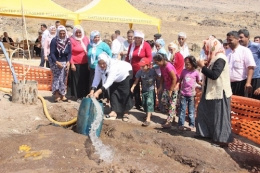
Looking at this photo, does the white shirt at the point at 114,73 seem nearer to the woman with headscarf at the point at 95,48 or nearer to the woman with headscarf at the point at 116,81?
the woman with headscarf at the point at 116,81

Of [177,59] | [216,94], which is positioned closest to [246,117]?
[216,94]

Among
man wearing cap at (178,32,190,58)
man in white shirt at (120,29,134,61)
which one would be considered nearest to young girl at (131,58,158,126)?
man wearing cap at (178,32,190,58)

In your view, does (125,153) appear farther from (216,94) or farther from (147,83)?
(147,83)

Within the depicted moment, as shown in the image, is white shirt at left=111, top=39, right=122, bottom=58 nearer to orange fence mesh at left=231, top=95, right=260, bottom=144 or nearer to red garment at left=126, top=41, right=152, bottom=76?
red garment at left=126, top=41, right=152, bottom=76

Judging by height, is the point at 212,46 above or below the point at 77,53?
above

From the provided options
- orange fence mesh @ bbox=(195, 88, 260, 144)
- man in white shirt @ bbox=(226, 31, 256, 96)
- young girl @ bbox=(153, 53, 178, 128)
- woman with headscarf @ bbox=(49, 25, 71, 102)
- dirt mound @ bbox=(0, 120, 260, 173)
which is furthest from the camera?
woman with headscarf @ bbox=(49, 25, 71, 102)

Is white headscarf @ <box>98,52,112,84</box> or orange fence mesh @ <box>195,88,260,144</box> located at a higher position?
white headscarf @ <box>98,52,112,84</box>

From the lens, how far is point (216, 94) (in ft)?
18.4

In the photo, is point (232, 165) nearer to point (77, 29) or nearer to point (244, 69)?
point (244, 69)

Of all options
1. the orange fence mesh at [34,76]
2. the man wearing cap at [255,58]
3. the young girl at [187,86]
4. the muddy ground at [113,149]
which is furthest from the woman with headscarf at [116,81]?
the orange fence mesh at [34,76]

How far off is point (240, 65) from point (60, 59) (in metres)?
3.58

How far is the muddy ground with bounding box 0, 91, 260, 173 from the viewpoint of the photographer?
472 cm

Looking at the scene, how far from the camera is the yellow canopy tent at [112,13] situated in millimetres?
13258

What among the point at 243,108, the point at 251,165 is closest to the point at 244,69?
the point at 243,108
